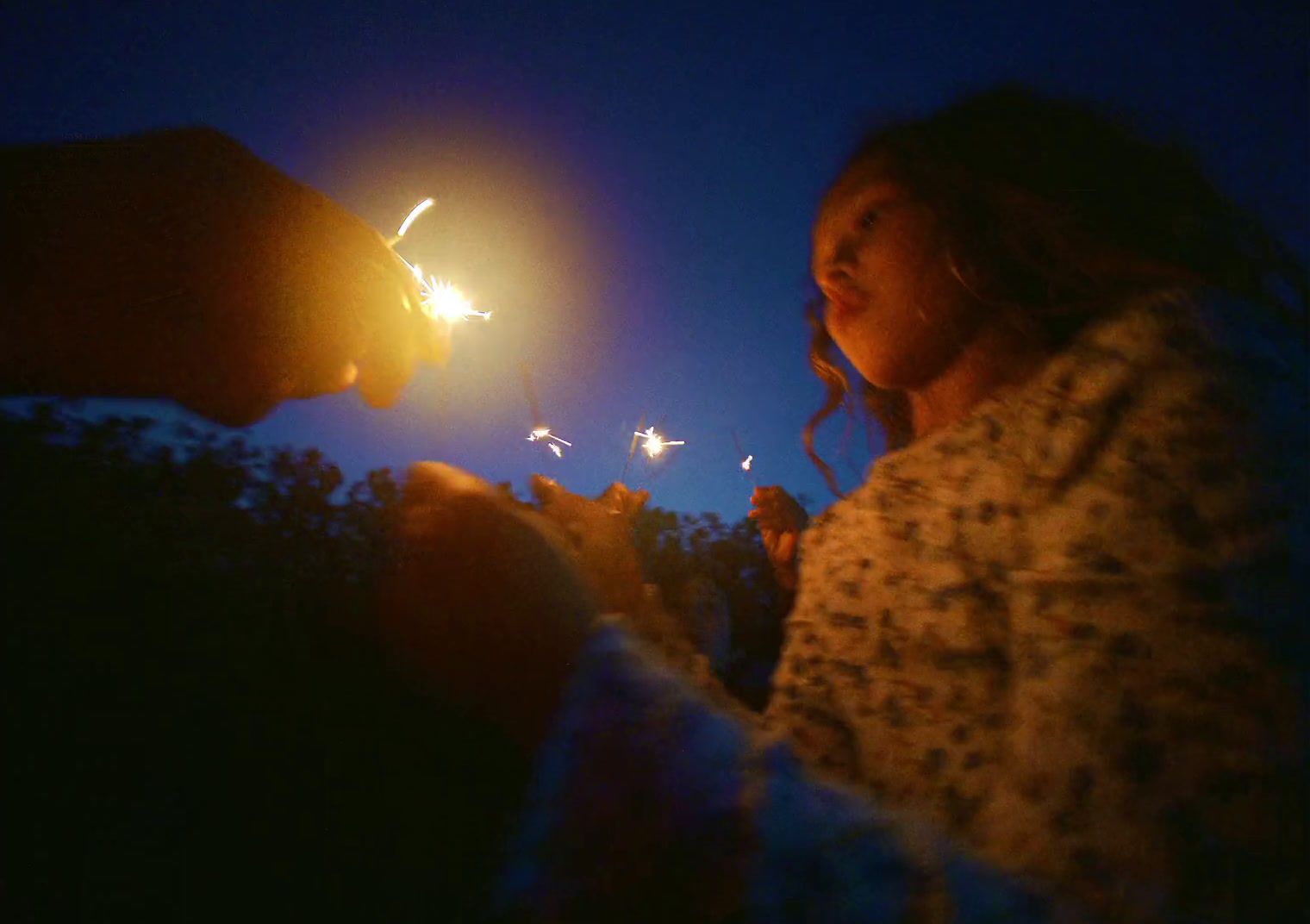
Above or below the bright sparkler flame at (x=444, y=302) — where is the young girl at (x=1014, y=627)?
below

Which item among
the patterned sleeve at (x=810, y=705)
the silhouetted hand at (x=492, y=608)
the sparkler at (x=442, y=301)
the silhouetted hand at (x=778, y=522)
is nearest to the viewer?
the silhouetted hand at (x=492, y=608)

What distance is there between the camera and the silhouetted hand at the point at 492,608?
0.81 metres

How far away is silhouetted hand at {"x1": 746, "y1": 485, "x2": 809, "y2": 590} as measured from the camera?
2.44 metres

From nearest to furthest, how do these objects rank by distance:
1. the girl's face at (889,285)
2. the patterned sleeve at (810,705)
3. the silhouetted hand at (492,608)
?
the silhouetted hand at (492,608), the patterned sleeve at (810,705), the girl's face at (889,285)

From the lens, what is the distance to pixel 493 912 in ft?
2.21

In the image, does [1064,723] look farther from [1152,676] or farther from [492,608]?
[492,608]

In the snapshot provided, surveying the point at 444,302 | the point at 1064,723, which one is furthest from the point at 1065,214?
the point at 444,302

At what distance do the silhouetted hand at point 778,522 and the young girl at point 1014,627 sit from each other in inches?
34.3

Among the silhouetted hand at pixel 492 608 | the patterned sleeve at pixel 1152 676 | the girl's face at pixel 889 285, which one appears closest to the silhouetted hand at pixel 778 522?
the girl's face at pixel 889 285

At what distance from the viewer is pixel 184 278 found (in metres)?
1.57

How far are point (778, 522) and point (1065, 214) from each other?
4.94 ft

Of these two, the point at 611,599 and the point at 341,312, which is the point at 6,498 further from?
the point at 611,599

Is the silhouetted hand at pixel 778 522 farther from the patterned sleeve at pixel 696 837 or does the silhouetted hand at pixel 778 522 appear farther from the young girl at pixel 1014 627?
the patterned sleeve at pixel 696 837

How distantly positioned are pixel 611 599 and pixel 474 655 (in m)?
0.32
